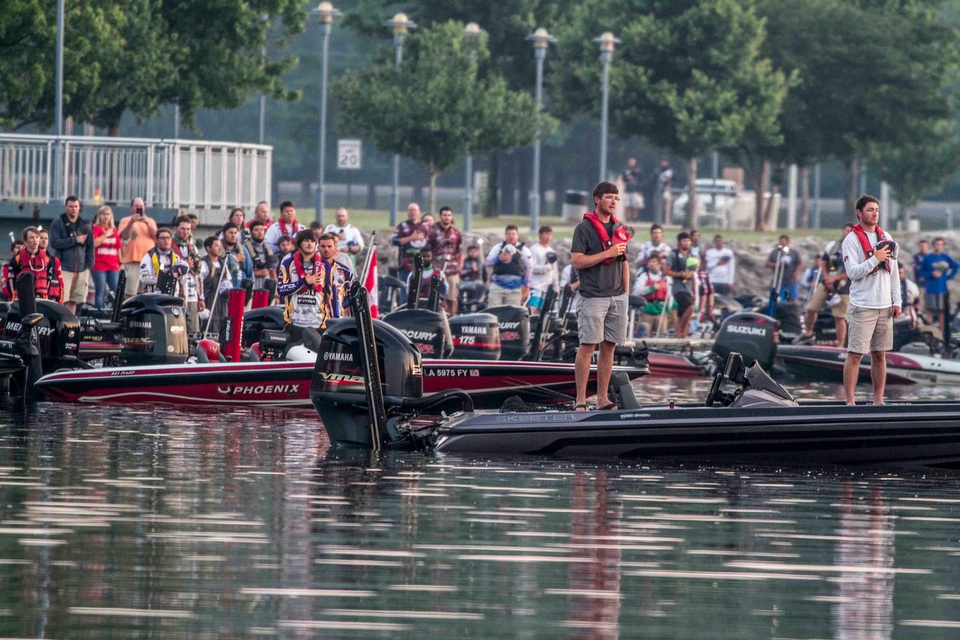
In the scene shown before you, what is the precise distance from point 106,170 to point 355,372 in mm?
20811

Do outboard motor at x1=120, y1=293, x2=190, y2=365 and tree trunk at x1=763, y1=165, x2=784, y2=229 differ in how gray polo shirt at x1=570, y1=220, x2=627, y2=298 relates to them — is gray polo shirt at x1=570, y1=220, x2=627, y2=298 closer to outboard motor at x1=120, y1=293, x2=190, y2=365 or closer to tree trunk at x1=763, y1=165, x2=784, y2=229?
outboard motor at x1=120, y1=293, x2=190, y2=365

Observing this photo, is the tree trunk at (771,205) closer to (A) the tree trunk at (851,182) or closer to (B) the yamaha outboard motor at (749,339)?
(A) the tree trunk at (851,182)

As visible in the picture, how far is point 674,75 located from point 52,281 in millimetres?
34076

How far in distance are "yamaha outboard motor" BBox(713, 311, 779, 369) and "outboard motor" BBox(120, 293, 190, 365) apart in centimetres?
649

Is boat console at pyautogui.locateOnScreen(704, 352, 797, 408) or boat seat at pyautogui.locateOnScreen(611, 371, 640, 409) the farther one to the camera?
boat seat at pyautogui.locateOnScreen(611, 371, 640, 409)

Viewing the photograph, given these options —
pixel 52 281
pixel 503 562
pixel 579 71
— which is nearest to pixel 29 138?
pixel 52 281

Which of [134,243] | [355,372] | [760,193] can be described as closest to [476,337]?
[355,372]

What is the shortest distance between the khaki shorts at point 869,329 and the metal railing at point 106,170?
64.6 ft

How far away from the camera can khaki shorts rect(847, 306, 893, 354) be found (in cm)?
1512

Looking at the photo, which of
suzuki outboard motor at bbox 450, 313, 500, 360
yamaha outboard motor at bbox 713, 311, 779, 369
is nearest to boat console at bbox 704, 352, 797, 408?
suzuki outboard motor at bbox 450, 313, 500, 360

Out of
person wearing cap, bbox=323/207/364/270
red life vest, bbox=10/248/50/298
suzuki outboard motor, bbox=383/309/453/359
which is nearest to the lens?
suzuki outboard motor, bbox=383/309/453/359

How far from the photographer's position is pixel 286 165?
8125 cm

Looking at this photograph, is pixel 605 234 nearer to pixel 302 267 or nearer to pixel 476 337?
pixel 302 267

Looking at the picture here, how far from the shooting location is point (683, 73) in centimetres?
5222
